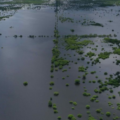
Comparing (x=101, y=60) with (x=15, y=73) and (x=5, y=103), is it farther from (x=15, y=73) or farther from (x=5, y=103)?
(x=5, y=103)

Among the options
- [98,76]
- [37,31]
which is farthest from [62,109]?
[37,31]

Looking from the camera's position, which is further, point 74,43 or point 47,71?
point 74,43

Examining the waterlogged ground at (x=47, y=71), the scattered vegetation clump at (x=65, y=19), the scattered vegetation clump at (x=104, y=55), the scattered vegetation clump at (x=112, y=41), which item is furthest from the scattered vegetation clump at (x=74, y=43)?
the scattered vegetation clump at (x=65, y=19)

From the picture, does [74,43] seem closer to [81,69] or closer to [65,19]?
[81,69]

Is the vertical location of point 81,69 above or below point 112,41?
below

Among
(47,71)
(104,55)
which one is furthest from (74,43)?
(47,71)

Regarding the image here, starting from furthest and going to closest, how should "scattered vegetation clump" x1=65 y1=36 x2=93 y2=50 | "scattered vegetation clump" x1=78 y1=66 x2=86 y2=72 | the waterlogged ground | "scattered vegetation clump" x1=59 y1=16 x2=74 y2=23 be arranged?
1. "scattered vegetation clump" x1=59 y1=16 x2=74 y2=23
2. "scattered vegetation clump" x1=65 y1=36 x2=93 y2=50
3. "scattered vegetation clump" x1=78 y1=66 x2=86 y2=72
4. the waterlogged ground

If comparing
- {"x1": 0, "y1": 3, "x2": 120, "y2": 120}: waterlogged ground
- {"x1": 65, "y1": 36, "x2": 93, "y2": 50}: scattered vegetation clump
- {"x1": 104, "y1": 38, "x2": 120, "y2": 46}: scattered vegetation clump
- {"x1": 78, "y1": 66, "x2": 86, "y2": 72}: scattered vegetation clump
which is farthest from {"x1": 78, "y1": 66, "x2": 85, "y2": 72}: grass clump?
{"x1": 104, "y1": 38, "x2": 120, "y2": 46}: scattered vegetation clump

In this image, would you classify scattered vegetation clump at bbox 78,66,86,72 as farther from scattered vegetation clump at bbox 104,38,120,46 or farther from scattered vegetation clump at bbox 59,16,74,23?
scattered vegetation clump at bbox 59,16,74,23

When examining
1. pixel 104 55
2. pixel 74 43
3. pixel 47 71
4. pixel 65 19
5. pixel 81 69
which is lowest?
pixel 47 71
